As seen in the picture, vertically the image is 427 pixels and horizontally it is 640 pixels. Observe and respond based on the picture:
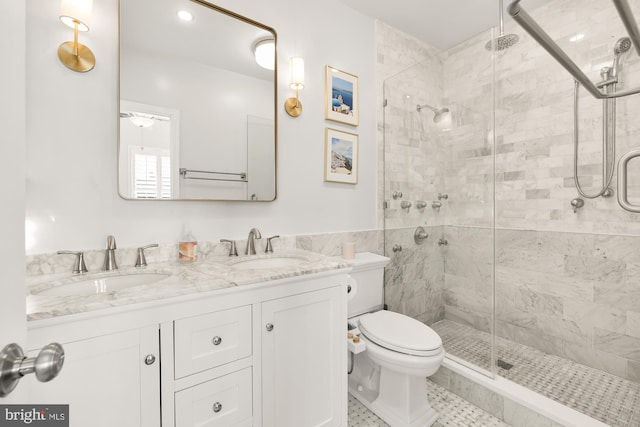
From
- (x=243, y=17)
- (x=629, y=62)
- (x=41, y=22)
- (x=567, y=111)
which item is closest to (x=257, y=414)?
(x=41, y=22)

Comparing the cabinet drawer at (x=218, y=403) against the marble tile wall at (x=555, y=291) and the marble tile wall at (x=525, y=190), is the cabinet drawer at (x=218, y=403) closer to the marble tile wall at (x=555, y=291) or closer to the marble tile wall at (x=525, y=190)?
the marble tile wall at (x=525, y=190)

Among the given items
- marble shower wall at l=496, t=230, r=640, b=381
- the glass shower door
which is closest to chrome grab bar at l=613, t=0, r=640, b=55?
the glass shower door

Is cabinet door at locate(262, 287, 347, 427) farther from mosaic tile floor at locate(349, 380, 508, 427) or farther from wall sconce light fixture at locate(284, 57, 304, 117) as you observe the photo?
wall sconce light fixture at locate(284, 57, 304, 117)

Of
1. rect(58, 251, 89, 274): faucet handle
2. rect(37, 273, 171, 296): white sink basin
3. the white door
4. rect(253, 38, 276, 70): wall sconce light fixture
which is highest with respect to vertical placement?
rect(253, 38, 276, 70): wall sconce light fixture

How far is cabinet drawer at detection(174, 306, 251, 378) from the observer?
929 millimetres

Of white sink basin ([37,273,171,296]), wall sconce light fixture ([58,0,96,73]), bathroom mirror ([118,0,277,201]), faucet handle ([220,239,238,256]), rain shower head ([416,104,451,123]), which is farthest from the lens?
rain shower head ([416,104,451,123])

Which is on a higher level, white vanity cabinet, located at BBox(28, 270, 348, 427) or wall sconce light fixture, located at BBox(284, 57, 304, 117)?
wall sconce light fixture, located at BBox(284, 57, 304, 117)

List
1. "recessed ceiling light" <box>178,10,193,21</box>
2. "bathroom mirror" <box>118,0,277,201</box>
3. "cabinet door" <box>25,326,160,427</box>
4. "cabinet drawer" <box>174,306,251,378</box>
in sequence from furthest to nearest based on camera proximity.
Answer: "recessed ceiling light" <box>178,10,193,21</box> → "bathroom mirror" <box>118,0,277,201</box> → "cabinet drawer" <box>174,306,251,378</box> → "cabinet door" <box>25,326,160,427</box>

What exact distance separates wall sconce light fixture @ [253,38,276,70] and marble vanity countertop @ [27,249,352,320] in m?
1.12

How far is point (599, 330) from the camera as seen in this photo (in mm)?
1883

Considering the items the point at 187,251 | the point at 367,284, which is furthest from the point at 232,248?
the point at 367,284

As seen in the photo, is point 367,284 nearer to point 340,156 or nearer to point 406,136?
point 340,156

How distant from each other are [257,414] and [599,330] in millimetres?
2191

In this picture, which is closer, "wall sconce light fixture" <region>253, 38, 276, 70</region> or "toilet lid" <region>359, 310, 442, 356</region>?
"toilet lid" <region>359, 310, 442, 356</region>
